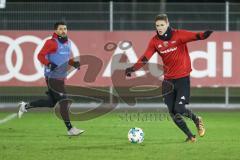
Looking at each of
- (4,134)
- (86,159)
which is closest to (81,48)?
(4,134)

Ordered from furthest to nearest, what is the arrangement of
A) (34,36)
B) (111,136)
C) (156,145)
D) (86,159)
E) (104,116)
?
(34,36) → (104,116) → (111,136) → (156,145) → (86,159)

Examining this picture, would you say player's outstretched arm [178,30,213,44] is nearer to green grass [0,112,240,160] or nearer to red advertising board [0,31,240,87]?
green grass [0,112,240,160]

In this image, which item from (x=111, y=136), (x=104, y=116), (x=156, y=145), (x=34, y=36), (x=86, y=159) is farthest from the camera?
(x=34, y=36)

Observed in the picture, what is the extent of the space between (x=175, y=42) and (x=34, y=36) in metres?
9.82

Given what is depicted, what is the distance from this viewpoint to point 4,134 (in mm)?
14273

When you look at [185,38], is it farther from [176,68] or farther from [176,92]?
[176,92]

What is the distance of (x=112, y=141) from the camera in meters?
13.1

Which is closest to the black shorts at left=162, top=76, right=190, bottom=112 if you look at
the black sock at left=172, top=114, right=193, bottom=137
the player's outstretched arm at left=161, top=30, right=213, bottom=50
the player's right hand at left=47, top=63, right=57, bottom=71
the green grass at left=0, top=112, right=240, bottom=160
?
the black sock at left=172, top=114, right=193, bottom=137

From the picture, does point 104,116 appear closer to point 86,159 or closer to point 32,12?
point 32,12

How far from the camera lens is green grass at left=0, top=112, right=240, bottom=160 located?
10.9m

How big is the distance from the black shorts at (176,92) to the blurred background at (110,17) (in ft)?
30.2

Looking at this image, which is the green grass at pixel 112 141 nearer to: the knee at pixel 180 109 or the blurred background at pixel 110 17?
the knee at pixel 180 109

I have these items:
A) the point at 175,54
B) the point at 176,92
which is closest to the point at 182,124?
the point at 176,92

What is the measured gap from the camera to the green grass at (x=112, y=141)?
10.9 metres
